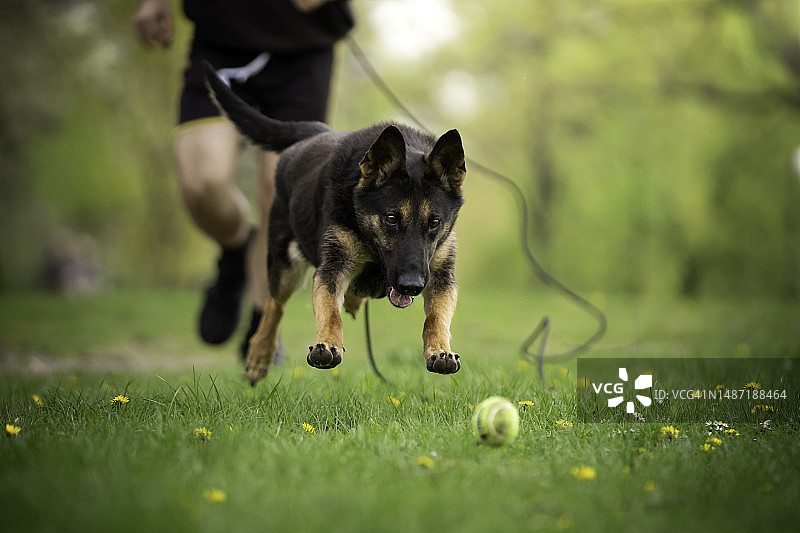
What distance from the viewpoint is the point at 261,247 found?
5047 millimetres

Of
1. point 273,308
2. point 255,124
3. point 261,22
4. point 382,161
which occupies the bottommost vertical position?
point 273,308

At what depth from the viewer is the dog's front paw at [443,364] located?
118 inches

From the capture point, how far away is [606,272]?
1945 centimetres

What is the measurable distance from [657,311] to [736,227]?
647 cm

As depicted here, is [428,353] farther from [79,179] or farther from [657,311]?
[79,179]

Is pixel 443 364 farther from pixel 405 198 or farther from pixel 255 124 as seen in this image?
pixel 255 124

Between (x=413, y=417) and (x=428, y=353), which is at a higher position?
(x=428, y=353)

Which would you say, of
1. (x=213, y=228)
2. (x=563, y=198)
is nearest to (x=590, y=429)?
(x=213, y=228)

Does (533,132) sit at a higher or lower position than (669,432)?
higher

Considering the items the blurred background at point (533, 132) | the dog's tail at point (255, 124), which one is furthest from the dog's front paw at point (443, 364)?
the blurred background at point (533, 132)

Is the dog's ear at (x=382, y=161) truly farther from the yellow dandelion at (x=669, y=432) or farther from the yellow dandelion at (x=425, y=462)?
the yellow dandelion at (x=669, y=432)

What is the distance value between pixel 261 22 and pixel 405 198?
182 cm

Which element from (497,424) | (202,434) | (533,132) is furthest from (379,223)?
(533,132)
